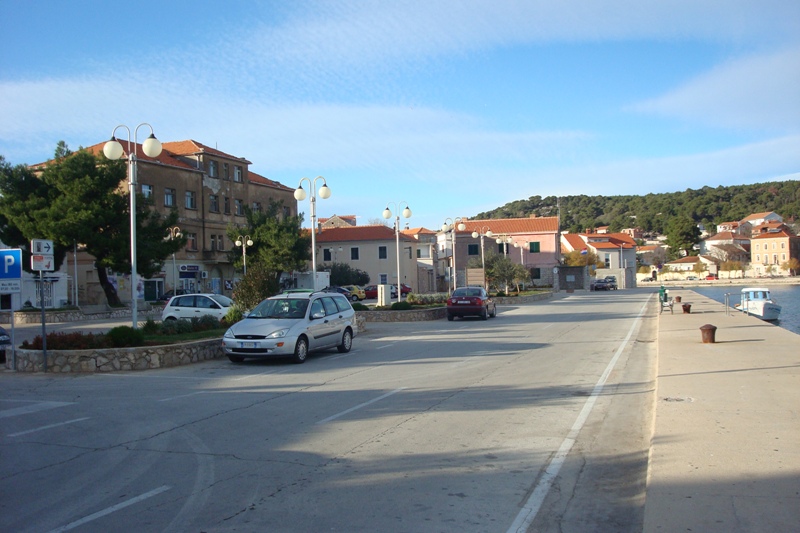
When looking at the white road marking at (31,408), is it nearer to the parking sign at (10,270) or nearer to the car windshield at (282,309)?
the parking sign at (10,270)

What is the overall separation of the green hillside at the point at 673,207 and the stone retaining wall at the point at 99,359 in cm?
13991

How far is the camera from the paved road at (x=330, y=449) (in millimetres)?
5402

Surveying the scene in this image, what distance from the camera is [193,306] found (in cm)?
2553

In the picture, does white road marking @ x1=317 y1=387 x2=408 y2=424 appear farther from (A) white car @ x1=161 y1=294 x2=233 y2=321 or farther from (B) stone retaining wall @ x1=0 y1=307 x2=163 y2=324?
(B) stone retaining wall @ x1=0 y1=307 x2=163 y2=324

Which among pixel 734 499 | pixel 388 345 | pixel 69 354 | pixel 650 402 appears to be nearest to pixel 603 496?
pixel 734 499

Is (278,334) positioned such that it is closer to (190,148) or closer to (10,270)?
(10,270)

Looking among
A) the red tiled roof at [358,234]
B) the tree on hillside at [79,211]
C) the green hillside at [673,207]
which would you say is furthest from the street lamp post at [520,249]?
the green hillside at [673,207]

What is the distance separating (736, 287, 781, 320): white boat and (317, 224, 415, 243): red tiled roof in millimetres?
36586

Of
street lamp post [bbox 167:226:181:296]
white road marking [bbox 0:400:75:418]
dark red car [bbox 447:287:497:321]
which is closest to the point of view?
white road marking [bbox 0:400:75:418]

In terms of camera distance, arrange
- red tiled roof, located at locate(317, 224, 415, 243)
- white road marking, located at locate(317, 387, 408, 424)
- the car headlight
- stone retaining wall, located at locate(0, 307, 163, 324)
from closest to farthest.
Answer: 1. white road marking, located at locate(317, 387, 408, 424)
2. the car headlight
3. stone retaining wall, located at locate(0, 307, 163, 324)
4. red tiled roof, located at locate(317, 224, 415, 243)

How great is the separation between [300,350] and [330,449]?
8.10m

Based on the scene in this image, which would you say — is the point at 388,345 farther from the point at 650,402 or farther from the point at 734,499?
the point at 734,499

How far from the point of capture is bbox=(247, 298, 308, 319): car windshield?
16.2 metres

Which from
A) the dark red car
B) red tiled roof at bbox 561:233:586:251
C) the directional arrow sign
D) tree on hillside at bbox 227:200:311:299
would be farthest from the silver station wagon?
red tiled roof at bbox 561:233:586:251
